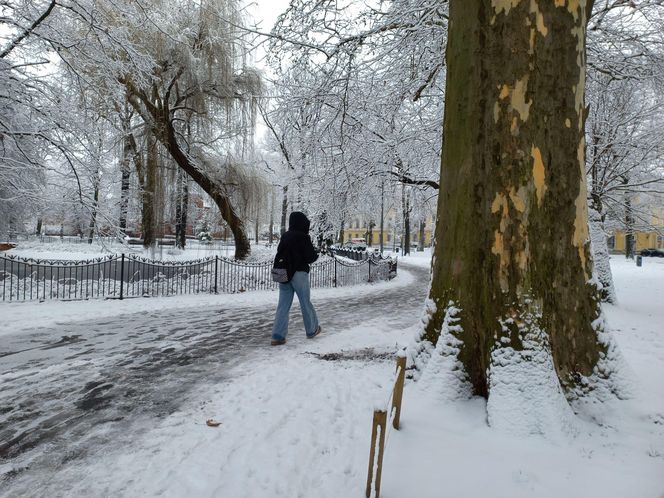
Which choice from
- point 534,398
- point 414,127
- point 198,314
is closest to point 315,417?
point 534,398

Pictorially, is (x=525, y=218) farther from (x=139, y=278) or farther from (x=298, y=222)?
(x=139, y=278)

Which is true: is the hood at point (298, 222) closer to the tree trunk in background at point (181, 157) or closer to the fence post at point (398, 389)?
the fence post at point (398, 389)

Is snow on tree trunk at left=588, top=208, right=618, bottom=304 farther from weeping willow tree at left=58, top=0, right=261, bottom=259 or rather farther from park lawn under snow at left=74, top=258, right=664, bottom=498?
weeping willow tree at left=58, top=0, right=261, bottom=259

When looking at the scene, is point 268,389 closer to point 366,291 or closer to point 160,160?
point 366,291

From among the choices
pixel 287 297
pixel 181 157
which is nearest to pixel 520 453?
pixel 287 297

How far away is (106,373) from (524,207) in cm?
452

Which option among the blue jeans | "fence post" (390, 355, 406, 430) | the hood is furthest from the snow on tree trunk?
"fence post" (390, 355, 406, 430)

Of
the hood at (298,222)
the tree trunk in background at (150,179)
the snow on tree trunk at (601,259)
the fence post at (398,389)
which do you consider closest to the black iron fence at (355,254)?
the tree trunk in background at (150,179)

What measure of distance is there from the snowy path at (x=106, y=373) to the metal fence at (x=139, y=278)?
288 cm

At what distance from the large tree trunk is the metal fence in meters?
8.53

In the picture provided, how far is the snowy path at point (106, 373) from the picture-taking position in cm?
280

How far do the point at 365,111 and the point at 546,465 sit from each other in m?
7.92

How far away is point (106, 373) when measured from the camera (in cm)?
436

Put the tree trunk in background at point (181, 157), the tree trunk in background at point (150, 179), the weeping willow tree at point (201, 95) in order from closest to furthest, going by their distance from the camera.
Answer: the weeping willow tree at point (201, 95) < the tree trunk in background at point (181, 157) < the tree trunk in background at point (150, 179)
